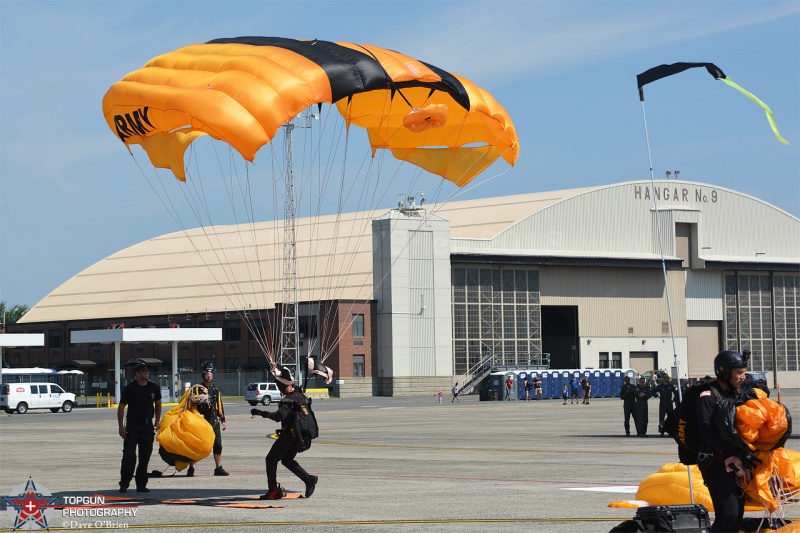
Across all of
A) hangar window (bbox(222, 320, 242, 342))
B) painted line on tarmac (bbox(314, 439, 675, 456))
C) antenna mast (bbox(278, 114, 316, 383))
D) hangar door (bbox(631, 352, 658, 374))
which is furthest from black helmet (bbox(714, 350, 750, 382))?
hangar door (bbox(631, 352, 658, 374))

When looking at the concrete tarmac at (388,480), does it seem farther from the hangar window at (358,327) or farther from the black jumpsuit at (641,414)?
the hangar window at (358,327)

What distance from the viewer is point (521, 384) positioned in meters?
71.7

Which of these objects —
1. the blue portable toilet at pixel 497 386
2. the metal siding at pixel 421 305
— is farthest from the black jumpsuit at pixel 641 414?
the metal siding at pixel 421 305

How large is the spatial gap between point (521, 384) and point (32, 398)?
91.1 feet

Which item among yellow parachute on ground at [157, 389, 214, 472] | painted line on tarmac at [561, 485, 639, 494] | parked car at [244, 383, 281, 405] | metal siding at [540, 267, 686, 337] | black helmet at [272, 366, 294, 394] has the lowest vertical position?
parked car at [244, 383, 281, 405]

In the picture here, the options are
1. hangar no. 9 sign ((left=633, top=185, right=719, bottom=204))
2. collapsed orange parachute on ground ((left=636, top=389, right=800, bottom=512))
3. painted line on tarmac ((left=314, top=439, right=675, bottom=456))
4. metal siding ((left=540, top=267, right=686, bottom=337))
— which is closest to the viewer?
collapsed orange parachute on ground ((left=636, top=389, right=800, bottom=512))

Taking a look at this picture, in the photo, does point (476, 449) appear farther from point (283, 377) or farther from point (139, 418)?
point (283, 377)

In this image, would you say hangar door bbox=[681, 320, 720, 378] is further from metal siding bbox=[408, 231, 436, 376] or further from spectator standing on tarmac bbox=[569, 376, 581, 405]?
metal siding bbox=[408, 231, 436, 376]

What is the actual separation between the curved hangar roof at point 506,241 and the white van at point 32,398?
1798 cm

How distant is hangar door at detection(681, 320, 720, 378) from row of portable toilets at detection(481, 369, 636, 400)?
10.9 metres

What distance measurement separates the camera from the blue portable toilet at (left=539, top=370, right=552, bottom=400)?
2822 inches

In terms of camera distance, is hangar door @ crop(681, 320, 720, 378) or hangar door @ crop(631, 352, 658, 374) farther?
hangar door @ crop(681, 320, 720, 378)

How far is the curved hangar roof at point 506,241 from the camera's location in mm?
80312

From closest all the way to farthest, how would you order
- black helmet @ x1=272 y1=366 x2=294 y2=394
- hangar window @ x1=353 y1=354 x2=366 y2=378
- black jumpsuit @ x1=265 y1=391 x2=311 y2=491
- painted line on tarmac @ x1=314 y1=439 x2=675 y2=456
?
black jumpsuit @ x1=265 y1=391 x2=311 y2=491 < black helmet @ x1=272 y1=366 x2=294 y2=394 < painted line on tarmac @ x1=314 y1=439 x2=675 y2=456 < hangar window @ x1=353 y1=354 x2=366 y2=378
